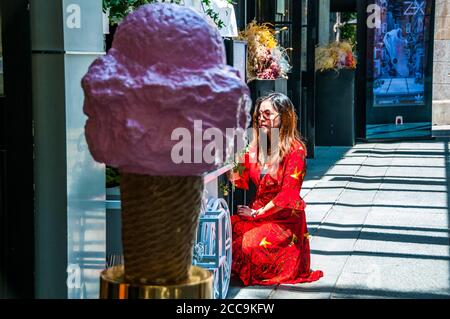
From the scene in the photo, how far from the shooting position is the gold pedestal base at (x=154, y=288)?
7.82ft

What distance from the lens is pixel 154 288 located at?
238 cm

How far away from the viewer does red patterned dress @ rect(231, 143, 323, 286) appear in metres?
5.85

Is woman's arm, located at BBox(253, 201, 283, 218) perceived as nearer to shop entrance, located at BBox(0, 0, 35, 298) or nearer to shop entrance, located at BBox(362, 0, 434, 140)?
shop entrance, located at BBox(0, 0, 35, 298)

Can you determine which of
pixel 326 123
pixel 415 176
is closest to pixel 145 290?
pixel 415 176

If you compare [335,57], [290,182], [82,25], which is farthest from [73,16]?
[335,57]

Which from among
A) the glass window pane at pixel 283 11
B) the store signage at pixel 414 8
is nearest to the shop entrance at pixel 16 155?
the glass window pane at pixel 283 11

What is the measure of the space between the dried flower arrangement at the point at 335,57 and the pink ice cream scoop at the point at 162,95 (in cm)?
1273

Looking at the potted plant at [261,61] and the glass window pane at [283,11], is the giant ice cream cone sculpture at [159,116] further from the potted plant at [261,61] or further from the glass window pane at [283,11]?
the glass window pane at [283,11]

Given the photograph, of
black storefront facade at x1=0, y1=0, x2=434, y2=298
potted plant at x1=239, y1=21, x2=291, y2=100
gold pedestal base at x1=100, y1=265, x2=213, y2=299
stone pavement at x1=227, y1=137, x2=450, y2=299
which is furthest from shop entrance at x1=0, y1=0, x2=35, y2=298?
potted plant at x1=239, y1=21, x2=291, y2=100

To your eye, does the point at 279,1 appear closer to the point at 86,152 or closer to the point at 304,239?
the point at 304,239

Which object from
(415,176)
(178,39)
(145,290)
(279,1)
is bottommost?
(415,176)

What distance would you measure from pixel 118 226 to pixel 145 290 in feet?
7.45

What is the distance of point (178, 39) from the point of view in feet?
7.66
